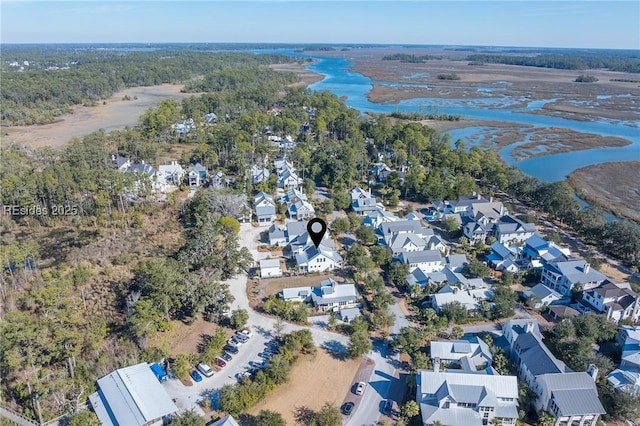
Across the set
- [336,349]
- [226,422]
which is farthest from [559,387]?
[226,422]

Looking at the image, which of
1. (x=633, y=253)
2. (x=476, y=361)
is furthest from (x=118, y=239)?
(x=633, y=253)

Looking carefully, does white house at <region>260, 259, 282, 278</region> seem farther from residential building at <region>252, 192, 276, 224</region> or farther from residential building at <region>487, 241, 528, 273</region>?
residential building at <region>487, 241, 528, 273</region>

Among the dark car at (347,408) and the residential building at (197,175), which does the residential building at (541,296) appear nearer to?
the dark car at (347,408)

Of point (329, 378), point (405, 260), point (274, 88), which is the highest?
point (274, 88)

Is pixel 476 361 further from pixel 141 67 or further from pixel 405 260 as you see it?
pixel 141 67

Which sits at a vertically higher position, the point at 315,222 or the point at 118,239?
the point at 315,222

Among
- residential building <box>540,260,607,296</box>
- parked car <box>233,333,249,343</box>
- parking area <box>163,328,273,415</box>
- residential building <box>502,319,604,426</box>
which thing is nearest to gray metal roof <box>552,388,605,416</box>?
residential building <box>502,319,604,426</box>

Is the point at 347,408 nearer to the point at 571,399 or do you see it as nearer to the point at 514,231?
the point at 571,399
